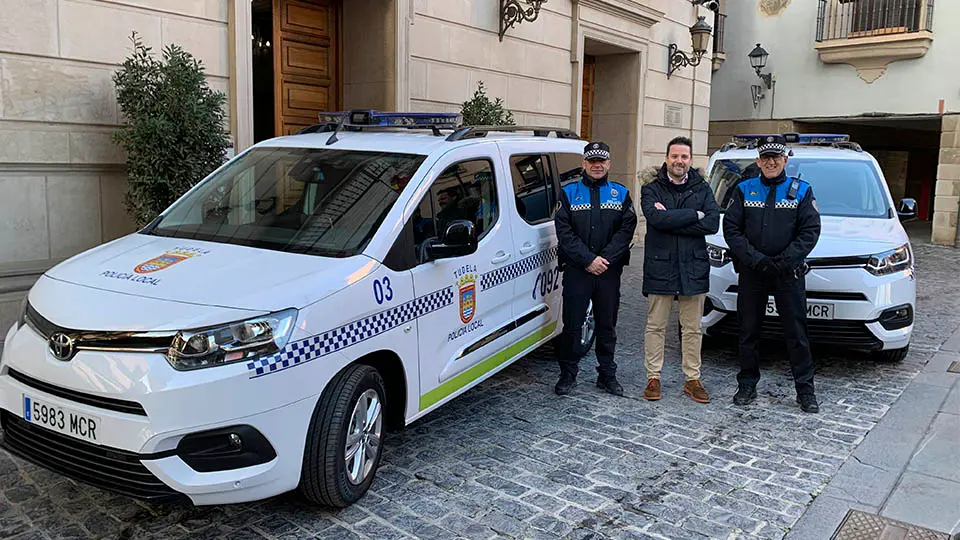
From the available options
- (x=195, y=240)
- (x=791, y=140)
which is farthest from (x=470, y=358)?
(x=791, y=140)

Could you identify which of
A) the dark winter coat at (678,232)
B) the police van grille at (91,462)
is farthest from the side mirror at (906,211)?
the police van grille at (91,462)

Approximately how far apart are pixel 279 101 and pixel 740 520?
7.70 metres

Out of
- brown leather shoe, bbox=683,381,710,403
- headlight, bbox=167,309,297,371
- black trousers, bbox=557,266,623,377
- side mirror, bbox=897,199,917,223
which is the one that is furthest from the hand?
side mirror, bbox=897,199,917,223

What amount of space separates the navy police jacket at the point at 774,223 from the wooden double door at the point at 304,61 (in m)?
6.16

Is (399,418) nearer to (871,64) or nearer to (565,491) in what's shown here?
(565,491)

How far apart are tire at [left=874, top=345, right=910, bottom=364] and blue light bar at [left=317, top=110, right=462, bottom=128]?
14.1ft

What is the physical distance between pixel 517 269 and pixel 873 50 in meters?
17.1

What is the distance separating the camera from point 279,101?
31.9 ft

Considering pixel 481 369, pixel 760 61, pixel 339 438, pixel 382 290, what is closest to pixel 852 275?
pixel 481 369

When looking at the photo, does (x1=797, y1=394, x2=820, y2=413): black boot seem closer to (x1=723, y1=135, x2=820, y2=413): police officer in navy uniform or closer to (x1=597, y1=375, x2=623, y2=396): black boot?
(x1=723, y1=135, x2=820, y2=413): police officer in navy uniform

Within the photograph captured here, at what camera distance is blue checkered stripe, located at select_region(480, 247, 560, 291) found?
4898mm

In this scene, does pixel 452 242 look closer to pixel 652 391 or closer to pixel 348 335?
pixel 348 335

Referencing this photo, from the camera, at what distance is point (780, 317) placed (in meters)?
5.61

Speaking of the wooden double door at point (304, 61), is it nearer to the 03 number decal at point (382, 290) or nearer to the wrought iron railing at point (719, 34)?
the 03 number decal at point (382, 290)
